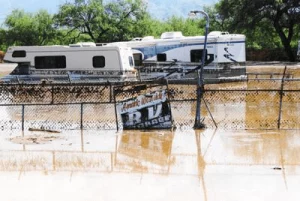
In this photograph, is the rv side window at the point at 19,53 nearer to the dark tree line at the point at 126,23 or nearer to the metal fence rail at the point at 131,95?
the metal fence rail at the point at 131,95

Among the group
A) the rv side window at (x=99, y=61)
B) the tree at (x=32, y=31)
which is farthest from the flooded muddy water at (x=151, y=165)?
the tree at (x=32, y=31)

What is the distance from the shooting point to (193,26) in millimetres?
68750

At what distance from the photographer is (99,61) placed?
27.2 metres

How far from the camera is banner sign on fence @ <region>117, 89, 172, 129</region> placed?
15281mm

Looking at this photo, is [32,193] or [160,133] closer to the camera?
[32,193]

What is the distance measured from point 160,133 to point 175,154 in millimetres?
2566

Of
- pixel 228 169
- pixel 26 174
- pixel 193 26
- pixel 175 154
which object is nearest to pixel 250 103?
pixel 175 154

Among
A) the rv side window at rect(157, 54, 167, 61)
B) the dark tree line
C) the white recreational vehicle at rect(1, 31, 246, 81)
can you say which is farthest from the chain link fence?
the dark tree line

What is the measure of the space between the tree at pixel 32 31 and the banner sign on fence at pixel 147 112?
46960 millimetres

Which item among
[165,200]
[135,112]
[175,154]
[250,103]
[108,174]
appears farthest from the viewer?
[250,103]

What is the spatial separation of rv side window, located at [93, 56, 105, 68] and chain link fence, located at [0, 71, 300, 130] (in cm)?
317

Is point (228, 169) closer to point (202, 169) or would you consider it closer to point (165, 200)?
point (202, 169)

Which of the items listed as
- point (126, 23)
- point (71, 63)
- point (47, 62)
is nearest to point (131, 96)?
point (71, 63)

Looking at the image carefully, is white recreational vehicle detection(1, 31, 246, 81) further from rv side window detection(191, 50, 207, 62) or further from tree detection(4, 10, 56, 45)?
tree detection(4, 10, 56, 45)
